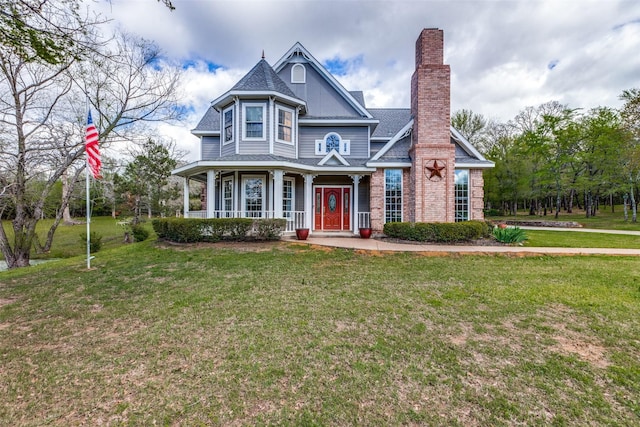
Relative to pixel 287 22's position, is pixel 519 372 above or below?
below

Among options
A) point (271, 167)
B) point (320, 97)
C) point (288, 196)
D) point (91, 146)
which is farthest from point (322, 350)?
point (320, 97)

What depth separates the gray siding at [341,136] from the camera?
14.6 meters

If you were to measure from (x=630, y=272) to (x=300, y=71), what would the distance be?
14.7 meters

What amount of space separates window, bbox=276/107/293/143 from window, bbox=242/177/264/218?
85.5 inches

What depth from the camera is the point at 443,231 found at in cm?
1069

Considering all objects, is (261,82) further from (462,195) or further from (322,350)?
(322,350)

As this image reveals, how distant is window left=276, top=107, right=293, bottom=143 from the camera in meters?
12.9

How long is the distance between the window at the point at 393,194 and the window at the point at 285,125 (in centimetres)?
482

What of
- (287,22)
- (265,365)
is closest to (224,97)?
(287,22)

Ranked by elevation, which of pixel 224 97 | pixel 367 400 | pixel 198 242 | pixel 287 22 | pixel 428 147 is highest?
pixel 287 22

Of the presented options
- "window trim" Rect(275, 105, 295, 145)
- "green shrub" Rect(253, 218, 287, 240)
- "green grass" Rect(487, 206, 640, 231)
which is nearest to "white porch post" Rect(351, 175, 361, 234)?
"window trim" Rect(275, 105, 295, 145)

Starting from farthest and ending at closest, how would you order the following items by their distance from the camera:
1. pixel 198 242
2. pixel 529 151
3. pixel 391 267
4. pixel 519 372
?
1. pixel 529 151
2. pixel 198 242
3. pixel 391 267
4. pixel 519 372

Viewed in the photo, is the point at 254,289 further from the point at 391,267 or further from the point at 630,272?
the point at 630,272

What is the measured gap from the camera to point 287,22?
12.8 metres
